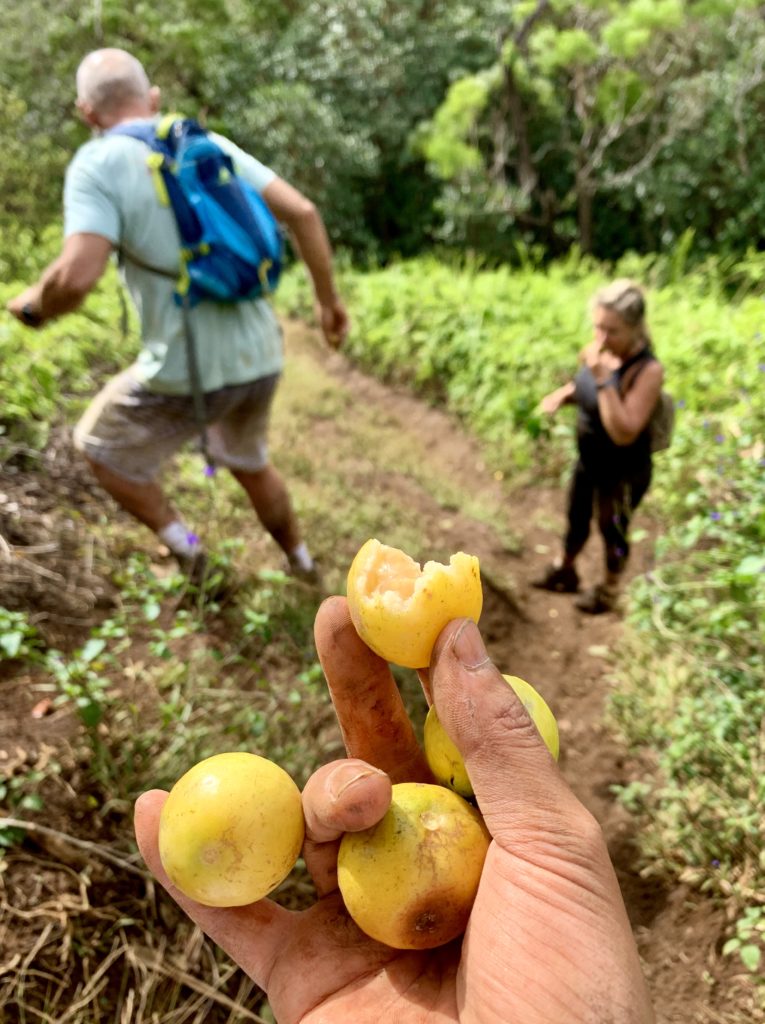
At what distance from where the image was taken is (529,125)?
10.2 metres

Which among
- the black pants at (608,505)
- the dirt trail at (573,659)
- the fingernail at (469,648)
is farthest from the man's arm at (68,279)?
the black pants at (608,505)

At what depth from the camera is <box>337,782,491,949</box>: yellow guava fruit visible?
1267mm

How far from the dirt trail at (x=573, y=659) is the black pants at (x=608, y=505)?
472 mm

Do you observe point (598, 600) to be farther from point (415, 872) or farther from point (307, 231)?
point (415, 872)

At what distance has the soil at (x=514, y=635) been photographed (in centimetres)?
229

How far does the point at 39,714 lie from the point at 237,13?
1325cm

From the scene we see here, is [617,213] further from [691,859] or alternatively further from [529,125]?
[691,859]

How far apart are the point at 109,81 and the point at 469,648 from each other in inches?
110

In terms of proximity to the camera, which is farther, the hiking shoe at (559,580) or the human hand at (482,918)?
the hiking shoe at (559,580)

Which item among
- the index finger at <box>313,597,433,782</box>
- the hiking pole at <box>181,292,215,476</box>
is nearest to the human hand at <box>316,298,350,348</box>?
the hiking pole at <box>181,292,215,476</box>

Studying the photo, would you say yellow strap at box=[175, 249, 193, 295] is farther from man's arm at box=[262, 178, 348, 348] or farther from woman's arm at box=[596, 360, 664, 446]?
woman's arm at box=[596, 360, 664, 446]

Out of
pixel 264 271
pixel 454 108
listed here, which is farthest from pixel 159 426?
pixel 454 108

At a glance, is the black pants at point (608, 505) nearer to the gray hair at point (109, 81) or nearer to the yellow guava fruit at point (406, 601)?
the yellow guava fruit at point (406, 601)

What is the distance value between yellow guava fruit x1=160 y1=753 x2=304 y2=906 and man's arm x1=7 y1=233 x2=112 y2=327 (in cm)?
196
